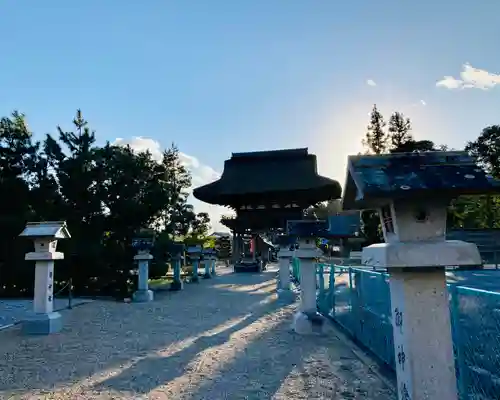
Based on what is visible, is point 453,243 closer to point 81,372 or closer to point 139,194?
point 81,372

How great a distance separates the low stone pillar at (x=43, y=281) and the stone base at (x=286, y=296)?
7.10 m

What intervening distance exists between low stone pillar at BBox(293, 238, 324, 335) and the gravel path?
0.99 ft

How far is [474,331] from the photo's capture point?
3.39 metres

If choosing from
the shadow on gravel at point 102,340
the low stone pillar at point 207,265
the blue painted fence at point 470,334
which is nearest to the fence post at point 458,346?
the blue painted fence at point 470,334

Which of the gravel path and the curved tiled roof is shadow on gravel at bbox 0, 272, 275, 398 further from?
the curved tiled roof

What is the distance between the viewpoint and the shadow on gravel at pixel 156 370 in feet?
16.4

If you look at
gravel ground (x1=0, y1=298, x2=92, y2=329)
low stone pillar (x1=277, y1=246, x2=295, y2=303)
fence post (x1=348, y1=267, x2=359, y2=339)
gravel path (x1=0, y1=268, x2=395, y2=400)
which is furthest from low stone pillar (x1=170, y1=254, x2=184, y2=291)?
fence post (x1=348, y1=267, x2=359, y2=339)

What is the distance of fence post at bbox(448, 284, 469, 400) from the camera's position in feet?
11.6

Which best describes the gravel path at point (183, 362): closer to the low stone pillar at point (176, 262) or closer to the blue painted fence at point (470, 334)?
the blue painted fence at point (470, 334)

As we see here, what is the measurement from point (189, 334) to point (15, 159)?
12695mm

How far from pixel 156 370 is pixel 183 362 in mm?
513

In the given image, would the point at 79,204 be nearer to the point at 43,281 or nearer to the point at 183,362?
the point at 43,281

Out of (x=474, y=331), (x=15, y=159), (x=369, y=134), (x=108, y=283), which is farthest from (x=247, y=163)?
(x=369, y=134)

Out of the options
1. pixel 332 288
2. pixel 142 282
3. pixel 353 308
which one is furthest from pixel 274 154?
pixel 353 308
